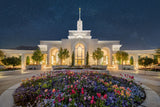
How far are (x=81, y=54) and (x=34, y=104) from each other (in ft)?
90.8

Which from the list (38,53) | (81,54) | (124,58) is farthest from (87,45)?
(38,53)

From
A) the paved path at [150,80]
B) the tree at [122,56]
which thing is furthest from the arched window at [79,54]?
the paved path at [150,80]

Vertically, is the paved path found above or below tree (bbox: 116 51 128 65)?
below

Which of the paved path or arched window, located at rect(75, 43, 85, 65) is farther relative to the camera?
arched window, located at rect(75, 43, 85, 65)

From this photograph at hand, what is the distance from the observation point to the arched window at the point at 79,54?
30.1m

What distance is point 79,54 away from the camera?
30.4m

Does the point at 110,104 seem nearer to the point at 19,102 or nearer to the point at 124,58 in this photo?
the point at 19,102

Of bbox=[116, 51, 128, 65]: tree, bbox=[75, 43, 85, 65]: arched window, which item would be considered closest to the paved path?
bbox=[116, 51, 128, 65]: tree

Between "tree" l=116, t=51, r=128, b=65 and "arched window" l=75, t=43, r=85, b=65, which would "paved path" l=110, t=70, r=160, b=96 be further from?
"arched window" l=75, t=43, r=85, b=65

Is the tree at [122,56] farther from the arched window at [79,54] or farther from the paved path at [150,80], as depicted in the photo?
the arched window at [79,54]

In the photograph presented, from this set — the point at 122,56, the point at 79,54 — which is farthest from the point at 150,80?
the point at 79,54

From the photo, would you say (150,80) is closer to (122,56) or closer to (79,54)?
(122,56)

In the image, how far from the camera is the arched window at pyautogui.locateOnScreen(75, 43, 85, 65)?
98.6ft

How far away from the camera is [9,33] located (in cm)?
6919
